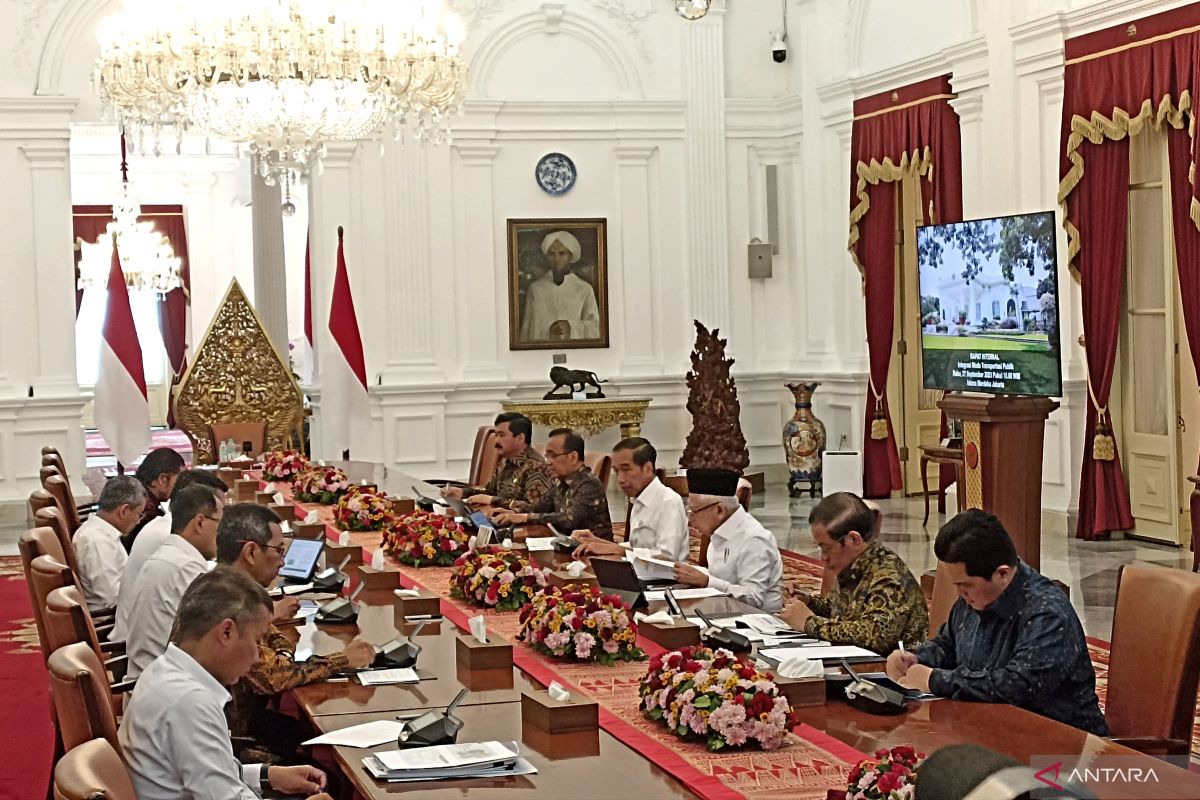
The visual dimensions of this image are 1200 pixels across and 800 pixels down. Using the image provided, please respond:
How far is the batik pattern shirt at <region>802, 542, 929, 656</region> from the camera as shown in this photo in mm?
4418

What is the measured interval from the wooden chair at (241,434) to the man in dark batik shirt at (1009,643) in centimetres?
826

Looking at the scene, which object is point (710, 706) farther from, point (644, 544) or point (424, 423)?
point (424, 423)

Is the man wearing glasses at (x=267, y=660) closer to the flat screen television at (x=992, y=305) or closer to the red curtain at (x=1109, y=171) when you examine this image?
the flat screen television at (x=992, y=305)

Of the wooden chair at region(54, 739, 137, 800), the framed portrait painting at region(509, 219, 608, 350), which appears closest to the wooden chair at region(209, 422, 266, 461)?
the framed portrait painting at region(509, 219, 608, 350)

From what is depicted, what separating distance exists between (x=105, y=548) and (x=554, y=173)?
8.17 m

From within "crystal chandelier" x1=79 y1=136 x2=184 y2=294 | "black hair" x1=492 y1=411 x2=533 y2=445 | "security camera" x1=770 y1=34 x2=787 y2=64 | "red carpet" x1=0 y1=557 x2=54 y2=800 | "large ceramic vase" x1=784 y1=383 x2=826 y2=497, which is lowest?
"red carpet" x1=0 y1=557 x2=54 y2=800

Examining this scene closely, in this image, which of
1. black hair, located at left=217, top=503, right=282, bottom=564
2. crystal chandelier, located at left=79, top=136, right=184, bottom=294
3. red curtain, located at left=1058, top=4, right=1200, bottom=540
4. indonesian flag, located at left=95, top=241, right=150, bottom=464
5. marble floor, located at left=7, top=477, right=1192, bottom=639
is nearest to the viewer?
black hair, located at left=217, top=503, right=282, bottom=564

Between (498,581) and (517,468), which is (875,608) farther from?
(517,468)

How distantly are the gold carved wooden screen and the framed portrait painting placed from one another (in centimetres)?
290

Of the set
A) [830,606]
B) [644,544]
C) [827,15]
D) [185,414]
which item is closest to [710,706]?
[830,606]

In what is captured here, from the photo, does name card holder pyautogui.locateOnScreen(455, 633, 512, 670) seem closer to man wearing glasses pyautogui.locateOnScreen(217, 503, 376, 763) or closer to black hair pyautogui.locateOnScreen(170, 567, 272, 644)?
man wearing glasses pyautogui.locateOnScreen(217, 503, 376, 763)

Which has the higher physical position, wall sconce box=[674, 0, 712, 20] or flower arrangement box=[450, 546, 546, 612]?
wall sconce box=[674, 0, 712, 20]

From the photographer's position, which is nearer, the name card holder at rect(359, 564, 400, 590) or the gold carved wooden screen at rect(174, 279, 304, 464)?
the name card holder at rect(359, 564, 400, 590)

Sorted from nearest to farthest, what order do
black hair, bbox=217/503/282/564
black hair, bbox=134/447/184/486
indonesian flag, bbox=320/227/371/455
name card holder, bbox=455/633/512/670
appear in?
name card holder, bbox=455/633/512/670 < black hair, bbox=217/503/282/564 < black hair, bbox=134/447/184/486 < indonesian flag, bbox=320/227/371/455
